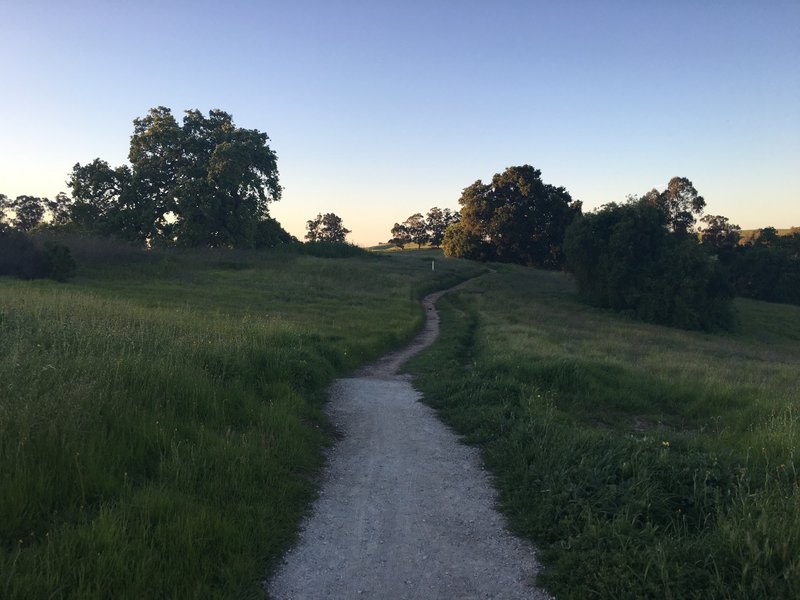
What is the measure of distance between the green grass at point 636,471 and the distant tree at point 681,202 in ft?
193

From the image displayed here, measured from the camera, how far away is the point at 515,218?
210 feet

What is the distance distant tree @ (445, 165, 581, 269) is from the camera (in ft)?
212

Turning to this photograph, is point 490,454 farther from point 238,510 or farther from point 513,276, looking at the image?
point 513,276

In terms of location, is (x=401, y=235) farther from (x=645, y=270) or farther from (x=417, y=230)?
(x=645, y=270)

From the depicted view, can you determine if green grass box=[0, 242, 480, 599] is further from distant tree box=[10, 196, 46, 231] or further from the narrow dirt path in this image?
distant tree box=[10, 196, 46, 231]

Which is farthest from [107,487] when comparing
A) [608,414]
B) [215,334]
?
[608,414]

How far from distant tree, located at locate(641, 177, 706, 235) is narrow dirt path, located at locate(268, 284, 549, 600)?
66443mm

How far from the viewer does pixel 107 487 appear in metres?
4.23

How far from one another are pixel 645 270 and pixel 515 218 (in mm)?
26839

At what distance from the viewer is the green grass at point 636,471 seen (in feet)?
11.1

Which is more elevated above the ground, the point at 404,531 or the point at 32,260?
the point at 32,260

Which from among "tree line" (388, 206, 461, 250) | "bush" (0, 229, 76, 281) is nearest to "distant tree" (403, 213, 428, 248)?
"tree line" (388, 206, 461, 250)

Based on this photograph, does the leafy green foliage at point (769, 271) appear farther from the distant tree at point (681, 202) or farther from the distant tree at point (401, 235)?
the distant tree at point (401, 235)

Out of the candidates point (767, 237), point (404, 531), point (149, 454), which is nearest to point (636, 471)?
point (404, 531)
